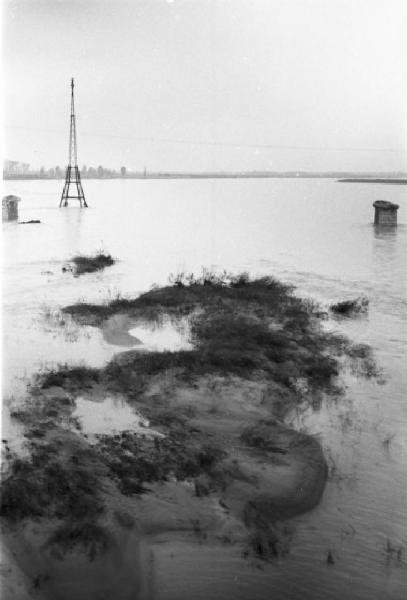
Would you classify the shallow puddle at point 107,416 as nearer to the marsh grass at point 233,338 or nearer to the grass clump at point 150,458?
the grass clump at point 150,458

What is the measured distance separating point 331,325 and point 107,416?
6548 mm

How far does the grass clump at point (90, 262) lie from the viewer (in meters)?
19.7

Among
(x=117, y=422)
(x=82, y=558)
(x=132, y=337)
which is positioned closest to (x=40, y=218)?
(x=132, y=337)

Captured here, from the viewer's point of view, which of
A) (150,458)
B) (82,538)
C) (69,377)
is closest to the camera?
(82,538)

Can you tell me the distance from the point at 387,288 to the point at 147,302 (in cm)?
776

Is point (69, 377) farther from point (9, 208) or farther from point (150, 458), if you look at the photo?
point (9, 208)

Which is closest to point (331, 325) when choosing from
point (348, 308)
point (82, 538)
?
point (348, 308)

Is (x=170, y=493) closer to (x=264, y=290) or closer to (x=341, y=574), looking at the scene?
(x=341, y=574)

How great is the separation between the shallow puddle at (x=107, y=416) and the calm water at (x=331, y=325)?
1.12 metres

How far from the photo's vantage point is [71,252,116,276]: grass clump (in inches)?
777

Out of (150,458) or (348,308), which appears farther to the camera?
(348,308)

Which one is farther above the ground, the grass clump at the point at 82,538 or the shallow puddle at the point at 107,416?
the shallow puddle at the point at 107,416

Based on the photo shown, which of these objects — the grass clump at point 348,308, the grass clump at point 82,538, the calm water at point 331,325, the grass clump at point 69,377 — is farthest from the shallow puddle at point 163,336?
the grass clump at point 82,538

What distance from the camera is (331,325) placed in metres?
12.9
